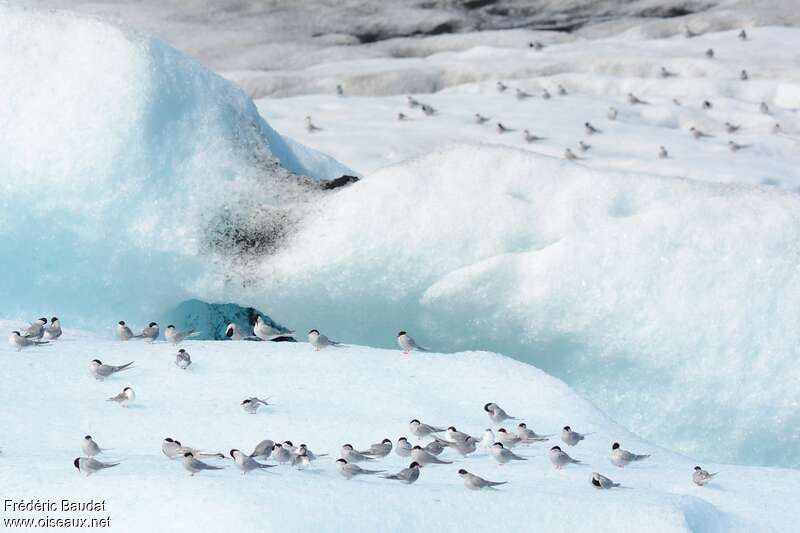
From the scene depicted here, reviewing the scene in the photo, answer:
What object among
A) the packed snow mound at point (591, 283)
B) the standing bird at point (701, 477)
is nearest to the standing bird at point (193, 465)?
the standing bird at point (701, 477)

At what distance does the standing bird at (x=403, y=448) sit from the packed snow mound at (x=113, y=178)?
550cm

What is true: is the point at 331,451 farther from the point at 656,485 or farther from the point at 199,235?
the point at 199,235

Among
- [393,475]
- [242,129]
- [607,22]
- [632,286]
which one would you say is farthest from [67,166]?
[607,22]

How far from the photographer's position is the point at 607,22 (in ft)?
112

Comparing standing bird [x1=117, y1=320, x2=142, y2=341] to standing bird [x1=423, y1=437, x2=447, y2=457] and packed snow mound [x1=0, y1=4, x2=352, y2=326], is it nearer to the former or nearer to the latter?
packed snow mound [x1=0, y1=4, x2=352, y2=326]

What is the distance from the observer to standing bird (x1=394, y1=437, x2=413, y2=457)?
33.6 feet

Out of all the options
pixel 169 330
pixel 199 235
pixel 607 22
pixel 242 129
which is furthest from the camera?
pixel 607 22

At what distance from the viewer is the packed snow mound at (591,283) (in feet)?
46.3

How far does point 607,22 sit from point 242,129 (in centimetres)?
1896

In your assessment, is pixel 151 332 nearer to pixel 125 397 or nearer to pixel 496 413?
pixel 125 397

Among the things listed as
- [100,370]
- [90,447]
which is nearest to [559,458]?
[90,447]

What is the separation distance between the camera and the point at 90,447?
373 inches

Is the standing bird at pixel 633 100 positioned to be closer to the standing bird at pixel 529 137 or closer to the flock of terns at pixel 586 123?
the flock of terns at pixel 586 123

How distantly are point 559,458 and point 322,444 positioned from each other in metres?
1.83
